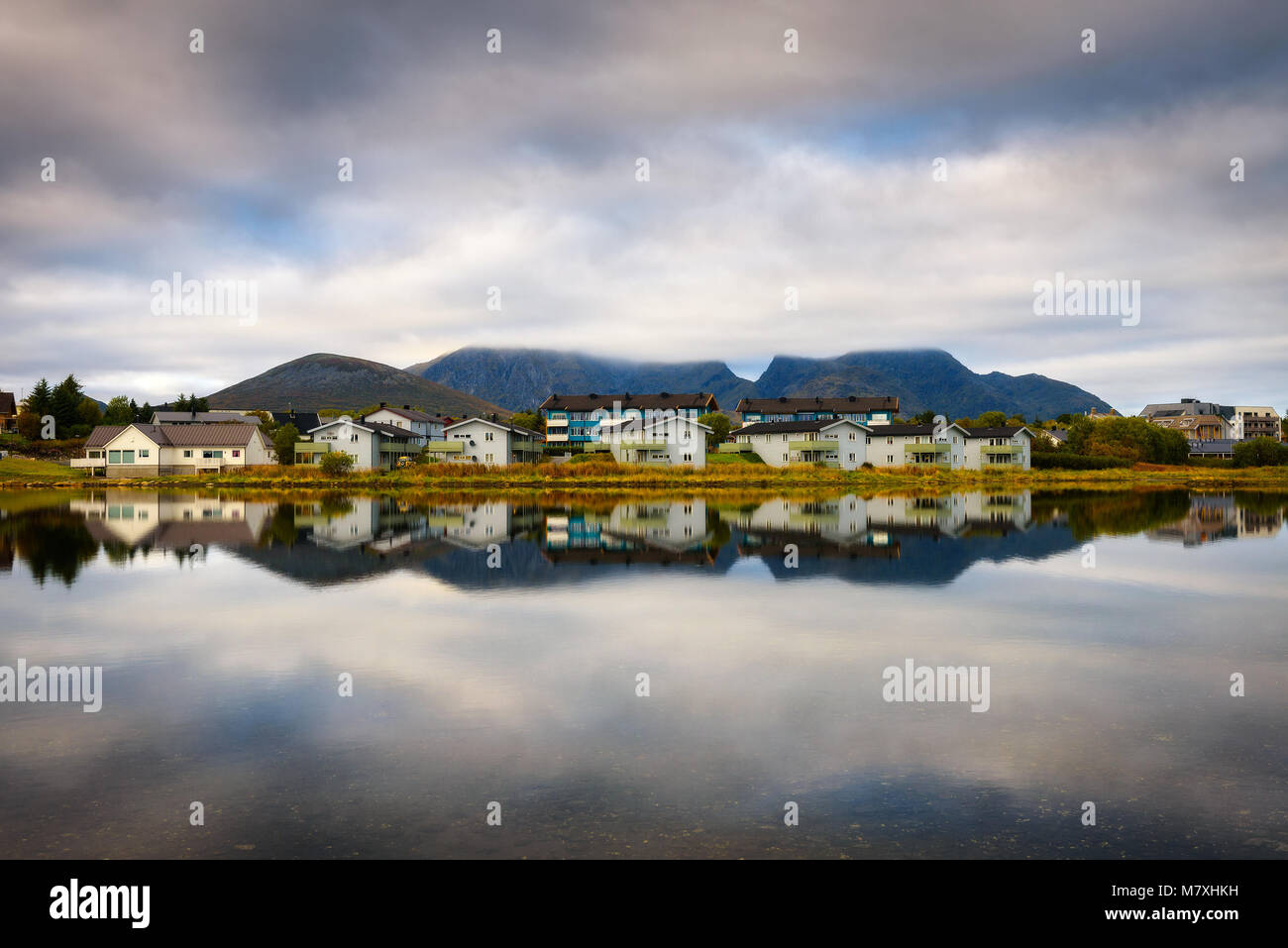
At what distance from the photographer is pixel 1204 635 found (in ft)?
50.2

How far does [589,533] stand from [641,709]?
72.7ft

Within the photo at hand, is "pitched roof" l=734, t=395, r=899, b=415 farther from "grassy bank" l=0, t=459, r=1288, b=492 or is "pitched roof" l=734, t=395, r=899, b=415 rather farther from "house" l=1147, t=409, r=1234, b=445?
"house" l=1147, t=409, r=1234, b=445

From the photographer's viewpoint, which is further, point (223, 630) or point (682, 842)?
point (223, 630)

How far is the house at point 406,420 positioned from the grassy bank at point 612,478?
28150 millimetres

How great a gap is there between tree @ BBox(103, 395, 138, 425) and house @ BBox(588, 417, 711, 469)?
65.8 metres

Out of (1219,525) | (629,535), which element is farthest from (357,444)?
(1219,525)

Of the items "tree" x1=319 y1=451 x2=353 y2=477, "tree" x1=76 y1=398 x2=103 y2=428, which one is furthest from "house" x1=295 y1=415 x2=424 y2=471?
"tree" x1=76 y1=398 x2=103 y2=428

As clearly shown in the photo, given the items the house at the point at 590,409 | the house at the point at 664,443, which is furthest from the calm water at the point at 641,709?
the house at the point at 590,409

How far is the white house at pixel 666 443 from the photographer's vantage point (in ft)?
270

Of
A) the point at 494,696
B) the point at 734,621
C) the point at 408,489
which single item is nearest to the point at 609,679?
the point at 494,696

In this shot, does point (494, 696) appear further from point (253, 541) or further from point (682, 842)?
point (253, 541)

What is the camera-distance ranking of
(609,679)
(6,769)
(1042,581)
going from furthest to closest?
(1042,581)
(609,679)
(6,769)

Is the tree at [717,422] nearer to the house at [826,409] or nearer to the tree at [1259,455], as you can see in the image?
the house at [826,409]
